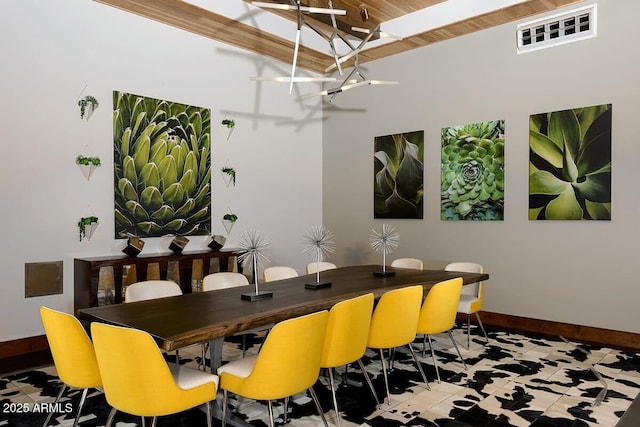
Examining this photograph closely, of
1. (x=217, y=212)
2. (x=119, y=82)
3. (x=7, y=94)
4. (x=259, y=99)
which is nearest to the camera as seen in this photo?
(x=7, y=94)

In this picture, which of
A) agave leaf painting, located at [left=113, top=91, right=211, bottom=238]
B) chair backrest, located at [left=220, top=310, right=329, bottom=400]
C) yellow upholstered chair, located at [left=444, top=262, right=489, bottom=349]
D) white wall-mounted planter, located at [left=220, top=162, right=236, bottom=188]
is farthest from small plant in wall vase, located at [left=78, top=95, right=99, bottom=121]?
yellow upholstered chair, located at [left=444, top=262, right=489, bottom=349]

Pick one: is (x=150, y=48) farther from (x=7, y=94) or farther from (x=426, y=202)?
(x=426, y=202)

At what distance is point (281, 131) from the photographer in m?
6.80

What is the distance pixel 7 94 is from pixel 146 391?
3.57 metres

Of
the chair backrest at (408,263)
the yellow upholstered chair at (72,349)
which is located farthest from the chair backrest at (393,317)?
the chair backrest at (408,263)

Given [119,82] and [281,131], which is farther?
[281,131]

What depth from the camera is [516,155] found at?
5301mm

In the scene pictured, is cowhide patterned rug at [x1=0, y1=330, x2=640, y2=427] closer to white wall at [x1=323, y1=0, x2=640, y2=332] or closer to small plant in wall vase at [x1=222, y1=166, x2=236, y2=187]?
white wall at [x1=323, y1=0, x2=640, y2=332]

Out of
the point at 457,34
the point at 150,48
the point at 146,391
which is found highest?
the point at 457,34

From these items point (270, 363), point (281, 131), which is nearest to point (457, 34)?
point (281, 131)

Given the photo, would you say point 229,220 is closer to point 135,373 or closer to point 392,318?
point 392,318

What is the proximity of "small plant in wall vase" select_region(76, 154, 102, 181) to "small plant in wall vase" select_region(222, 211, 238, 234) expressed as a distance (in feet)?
5.64

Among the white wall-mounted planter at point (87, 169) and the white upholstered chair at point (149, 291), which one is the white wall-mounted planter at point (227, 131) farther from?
the white upholstered chair at point (149, 291)

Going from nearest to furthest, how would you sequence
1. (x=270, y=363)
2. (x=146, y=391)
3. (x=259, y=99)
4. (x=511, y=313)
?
(x=146, y=391)
(x=270, y=363)
(x=511, y=313)
(x=259, y=99)
